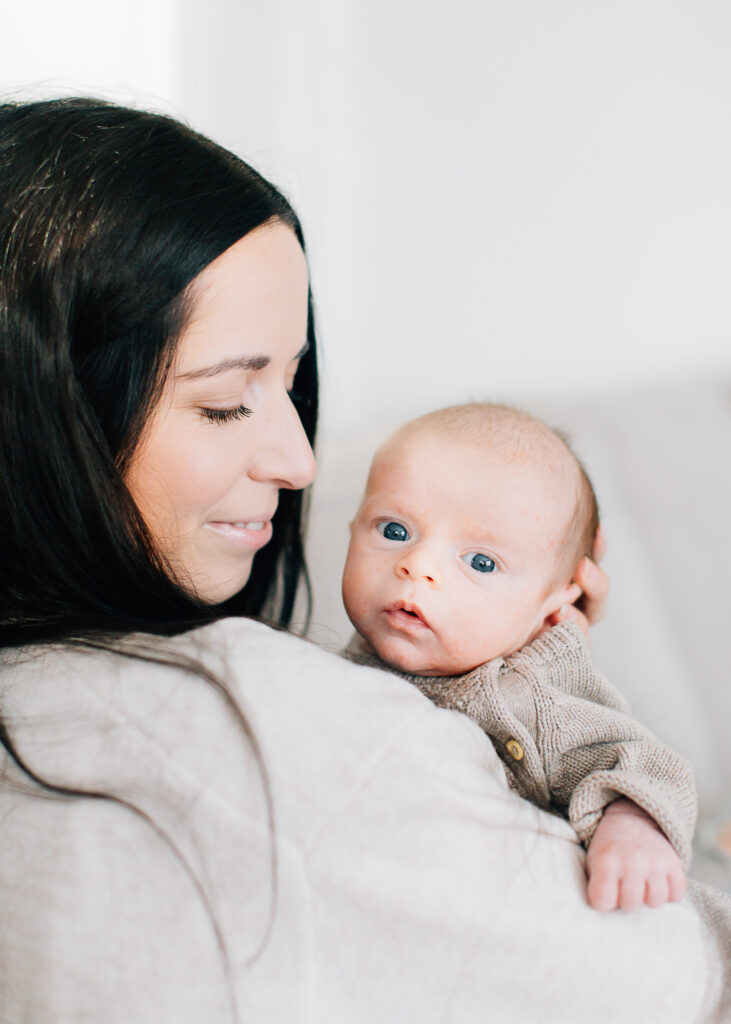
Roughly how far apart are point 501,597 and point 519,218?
139 centimetres

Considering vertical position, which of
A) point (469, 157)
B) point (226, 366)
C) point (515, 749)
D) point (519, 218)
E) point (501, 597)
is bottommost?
point (515, 749)

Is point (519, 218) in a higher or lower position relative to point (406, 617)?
higher

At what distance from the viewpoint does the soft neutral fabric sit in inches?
26.3

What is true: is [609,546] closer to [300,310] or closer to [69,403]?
[300,310]

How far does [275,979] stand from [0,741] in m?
0.30

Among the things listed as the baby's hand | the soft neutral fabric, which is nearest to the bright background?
the baby's hand

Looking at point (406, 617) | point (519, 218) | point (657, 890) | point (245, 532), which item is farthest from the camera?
point (519, 218)

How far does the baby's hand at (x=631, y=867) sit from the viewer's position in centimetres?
76

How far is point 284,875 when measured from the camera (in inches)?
26.7

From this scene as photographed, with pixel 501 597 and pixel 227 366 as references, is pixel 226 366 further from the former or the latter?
pixel 501 597

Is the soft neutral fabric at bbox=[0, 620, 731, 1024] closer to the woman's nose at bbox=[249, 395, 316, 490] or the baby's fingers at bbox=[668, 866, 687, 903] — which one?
the baby's fingers at bbox=[668, 866, 687, 903]

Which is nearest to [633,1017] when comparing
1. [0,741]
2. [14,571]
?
[0,741]

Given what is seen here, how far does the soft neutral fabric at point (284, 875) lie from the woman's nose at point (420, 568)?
0.24m

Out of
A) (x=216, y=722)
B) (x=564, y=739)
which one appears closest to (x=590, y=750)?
(x=564, y=739)
